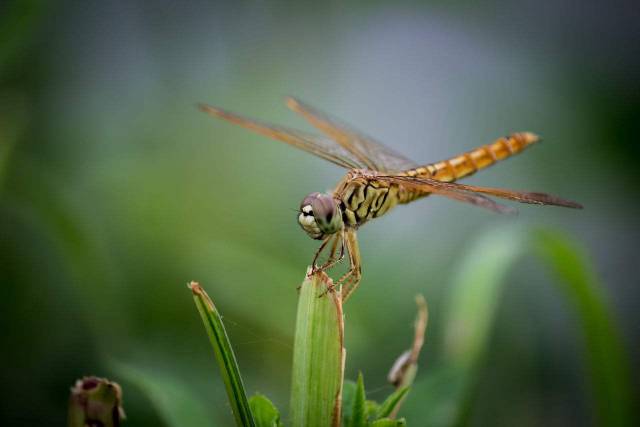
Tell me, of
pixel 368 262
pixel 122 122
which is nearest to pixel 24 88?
pixel 122 122

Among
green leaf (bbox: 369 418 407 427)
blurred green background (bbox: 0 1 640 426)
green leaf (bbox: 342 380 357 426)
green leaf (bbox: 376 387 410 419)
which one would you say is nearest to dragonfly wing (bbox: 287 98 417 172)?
blurred green background (bbox: 0 1 640 426)

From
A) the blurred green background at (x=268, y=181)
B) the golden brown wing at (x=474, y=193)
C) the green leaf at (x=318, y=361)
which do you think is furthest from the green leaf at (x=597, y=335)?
the green leaf at (x=318, y=361)

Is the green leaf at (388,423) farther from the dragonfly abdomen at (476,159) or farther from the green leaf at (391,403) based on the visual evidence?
the dragonfly abdomen at (476,159)

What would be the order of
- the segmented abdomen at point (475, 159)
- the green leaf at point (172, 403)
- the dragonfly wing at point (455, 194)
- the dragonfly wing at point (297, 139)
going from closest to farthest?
1. the green leaf at point (172, 403)
2. the dragonfly wing at point (455, 194)
3. the dragonfly wing at point (297, 139)
4. the segmented abdomen at point (475, 159)

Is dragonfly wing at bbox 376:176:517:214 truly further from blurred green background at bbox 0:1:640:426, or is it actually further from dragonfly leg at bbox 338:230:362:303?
blurred green background at bbox 0:1:640:426

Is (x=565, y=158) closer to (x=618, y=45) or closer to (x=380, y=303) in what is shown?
(x=618, y=45)

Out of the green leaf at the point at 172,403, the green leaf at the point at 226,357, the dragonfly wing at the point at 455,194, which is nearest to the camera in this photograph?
the green leaf at the point at 226,357

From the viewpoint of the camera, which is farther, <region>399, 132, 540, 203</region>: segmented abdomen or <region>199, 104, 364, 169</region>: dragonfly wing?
<region>399, 132, 540, 203</region>: segmented abdomen
